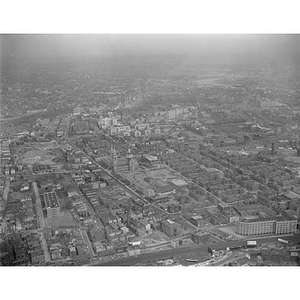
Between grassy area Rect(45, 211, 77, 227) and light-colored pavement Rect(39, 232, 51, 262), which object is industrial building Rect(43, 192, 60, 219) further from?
light-colored pavement Rect(39, 232, 51, 262)

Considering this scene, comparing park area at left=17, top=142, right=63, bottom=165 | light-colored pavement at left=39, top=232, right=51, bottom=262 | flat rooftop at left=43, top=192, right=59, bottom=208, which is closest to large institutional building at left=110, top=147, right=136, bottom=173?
park area at left=17, top=142, right=63, bottom=165

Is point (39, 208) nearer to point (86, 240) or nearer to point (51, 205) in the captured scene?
point (51, 205)

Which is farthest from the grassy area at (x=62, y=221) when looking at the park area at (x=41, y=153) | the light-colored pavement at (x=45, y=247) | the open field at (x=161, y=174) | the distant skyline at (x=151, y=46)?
the distant skyline at (x=151, y=46)

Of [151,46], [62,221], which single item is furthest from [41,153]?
[151,46]

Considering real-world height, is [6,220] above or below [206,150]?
below

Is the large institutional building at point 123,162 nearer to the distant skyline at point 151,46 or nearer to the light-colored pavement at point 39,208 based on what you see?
the light-colored pavement at point 39,208
